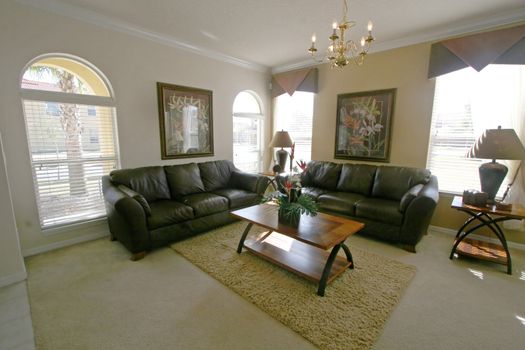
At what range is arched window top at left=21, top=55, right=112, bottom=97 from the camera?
2661mm

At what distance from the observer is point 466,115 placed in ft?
10.3

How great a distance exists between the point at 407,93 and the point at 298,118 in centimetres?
194

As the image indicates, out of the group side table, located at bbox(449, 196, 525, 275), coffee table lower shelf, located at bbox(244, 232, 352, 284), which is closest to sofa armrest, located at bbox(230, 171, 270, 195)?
coffee table lower shelf, located at bbox(244, 232, 352, 284)

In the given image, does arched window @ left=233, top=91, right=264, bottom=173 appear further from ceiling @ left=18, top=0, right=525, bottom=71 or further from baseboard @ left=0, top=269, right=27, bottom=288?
baseboard @ left=0, top=269, right=27, bottom=288

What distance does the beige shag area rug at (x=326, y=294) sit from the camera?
5.47 ft

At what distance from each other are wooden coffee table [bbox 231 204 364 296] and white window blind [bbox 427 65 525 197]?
2.02m

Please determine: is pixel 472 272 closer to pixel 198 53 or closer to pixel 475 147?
pixel 475 147

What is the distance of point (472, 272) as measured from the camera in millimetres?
2400

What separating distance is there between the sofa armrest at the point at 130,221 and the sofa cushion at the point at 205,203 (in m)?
0.64

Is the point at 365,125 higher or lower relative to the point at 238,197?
higher

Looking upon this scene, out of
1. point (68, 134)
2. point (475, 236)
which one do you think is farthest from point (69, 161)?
point (475, 236)

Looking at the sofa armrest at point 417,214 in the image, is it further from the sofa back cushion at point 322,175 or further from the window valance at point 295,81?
the window valance at point 295,81

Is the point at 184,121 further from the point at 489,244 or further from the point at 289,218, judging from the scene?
the point at 489,244

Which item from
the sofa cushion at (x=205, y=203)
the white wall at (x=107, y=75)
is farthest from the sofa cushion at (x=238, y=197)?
the white wall at (x=107, y=75)
